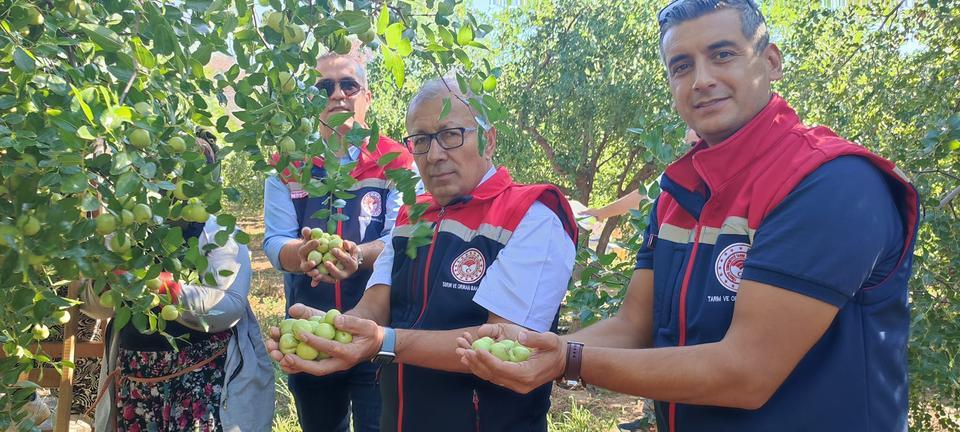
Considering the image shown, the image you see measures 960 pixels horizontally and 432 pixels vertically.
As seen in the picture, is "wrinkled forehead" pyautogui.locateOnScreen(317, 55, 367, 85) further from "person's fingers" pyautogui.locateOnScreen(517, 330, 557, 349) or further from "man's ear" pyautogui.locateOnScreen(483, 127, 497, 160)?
"person's fingers" pyautogui.locateOnScreen(517, 330, 557, 349)

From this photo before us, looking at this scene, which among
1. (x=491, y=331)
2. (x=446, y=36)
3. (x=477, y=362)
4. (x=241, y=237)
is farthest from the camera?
(x=491, y=331)

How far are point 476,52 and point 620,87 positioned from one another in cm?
245

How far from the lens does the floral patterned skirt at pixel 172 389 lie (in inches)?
115

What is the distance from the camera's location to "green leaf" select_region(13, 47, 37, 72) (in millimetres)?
1195

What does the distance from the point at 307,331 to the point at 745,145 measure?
4.10 feet

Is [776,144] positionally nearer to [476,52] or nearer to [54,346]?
[54,346]

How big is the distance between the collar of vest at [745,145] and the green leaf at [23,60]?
1319 millimetres

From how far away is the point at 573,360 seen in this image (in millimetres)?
1693

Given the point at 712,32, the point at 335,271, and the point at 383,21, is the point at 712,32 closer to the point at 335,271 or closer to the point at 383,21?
the point at 383,21

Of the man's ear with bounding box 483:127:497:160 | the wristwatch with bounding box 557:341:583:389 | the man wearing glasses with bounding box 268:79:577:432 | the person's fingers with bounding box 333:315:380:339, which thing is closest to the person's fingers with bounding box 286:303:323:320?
the man wearing glasses with bounding box 268:79:577:432

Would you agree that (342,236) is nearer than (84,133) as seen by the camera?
No

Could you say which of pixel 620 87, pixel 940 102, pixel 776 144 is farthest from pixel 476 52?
pixel 776 144

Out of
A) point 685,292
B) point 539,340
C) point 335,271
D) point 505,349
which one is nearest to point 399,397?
point 335,271

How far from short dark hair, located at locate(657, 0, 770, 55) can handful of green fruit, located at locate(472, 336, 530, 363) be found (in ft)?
2.75
